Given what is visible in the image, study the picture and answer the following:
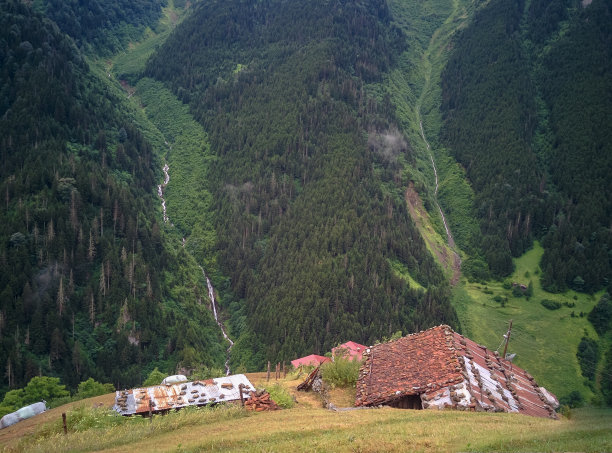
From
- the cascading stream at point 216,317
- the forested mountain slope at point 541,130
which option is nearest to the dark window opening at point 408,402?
the cascading stream at point 216,317

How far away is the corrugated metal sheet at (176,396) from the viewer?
111 feet

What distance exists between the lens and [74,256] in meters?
83.1

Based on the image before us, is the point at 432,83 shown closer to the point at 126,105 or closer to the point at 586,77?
the point at 586,77

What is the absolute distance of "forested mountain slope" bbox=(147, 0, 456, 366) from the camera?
9000 cm

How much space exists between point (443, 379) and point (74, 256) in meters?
68.0

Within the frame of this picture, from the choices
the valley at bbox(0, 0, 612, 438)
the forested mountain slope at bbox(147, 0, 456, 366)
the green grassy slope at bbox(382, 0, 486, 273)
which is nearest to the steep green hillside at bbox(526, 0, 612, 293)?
the valley at bbox(0, 0, 612, 438)

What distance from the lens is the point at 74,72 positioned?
120688 mm

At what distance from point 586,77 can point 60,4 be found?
515 ft

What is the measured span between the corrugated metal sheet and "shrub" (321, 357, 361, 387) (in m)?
5.56

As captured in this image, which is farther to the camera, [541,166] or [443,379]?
[541,166]

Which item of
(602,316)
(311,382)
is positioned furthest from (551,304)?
(311,382)

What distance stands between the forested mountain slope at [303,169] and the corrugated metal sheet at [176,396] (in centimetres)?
4457

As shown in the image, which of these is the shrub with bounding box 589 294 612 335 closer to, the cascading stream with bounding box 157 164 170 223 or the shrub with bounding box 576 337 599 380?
the shrub with bounding box 576 337 599 380

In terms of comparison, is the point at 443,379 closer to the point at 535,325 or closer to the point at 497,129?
the point at 535,325
